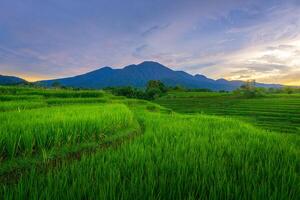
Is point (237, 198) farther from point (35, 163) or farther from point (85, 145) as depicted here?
point (85, 145)

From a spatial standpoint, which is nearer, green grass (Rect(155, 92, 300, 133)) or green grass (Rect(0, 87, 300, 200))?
green grass (Rect(0, 87, 300, 200))

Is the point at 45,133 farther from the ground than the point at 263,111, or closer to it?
farther from the ground

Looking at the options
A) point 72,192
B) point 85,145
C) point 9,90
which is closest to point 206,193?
point 72,192

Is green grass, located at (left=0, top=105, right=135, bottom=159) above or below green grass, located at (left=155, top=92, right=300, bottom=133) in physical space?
above

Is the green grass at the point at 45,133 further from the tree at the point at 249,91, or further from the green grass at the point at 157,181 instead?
the tree at the point at 249,91

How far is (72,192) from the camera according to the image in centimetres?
193

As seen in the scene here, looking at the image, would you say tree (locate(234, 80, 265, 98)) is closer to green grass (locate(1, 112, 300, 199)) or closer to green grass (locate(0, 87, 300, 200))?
green grass (locate(0, 87, 300, 200))

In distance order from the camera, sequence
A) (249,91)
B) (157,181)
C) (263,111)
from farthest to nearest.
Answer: (249,91) → (263,111) → (157,181)

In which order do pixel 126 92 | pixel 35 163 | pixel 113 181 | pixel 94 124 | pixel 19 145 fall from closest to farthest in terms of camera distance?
pixel 113 181
pixel 35 163
pixel 19 145
pixel 94 124
pixel 126 92

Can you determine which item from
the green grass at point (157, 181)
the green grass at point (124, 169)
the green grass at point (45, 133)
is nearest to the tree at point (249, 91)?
the green grass at point (45, 133)

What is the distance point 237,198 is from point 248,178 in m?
0.61

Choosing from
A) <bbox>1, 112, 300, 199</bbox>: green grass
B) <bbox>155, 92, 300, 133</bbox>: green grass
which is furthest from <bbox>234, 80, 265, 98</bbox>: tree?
<bbox>1, 112, 300, 199</bbox>: green grass

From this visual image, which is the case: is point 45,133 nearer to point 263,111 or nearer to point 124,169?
point 124,169

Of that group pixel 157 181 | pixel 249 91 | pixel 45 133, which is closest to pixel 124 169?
pixel 157 181
